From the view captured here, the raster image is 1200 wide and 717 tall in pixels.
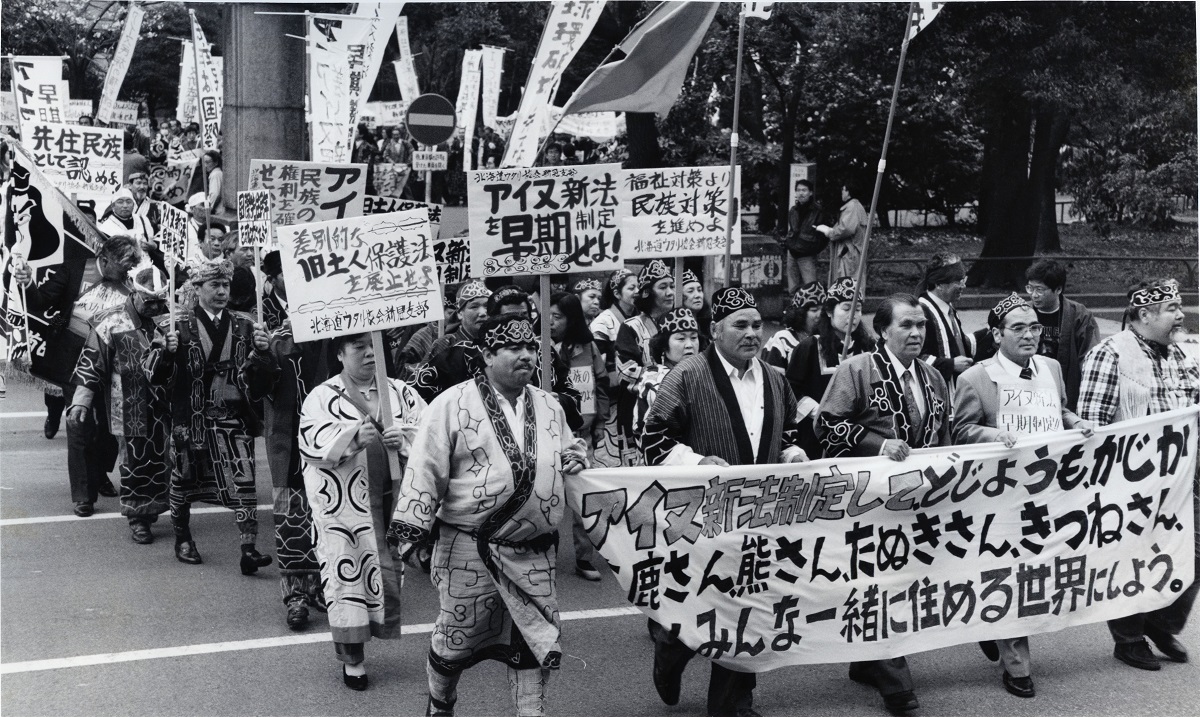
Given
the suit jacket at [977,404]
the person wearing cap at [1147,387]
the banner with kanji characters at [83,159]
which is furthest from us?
the banner with kanji characters at [83,159]

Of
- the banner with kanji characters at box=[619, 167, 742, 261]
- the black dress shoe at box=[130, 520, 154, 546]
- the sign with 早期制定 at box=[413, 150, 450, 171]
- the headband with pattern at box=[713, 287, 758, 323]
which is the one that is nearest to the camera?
Result: the headband with pattern at box=[713, 287, 758, 323]

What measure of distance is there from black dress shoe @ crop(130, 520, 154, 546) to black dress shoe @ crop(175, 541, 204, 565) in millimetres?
438

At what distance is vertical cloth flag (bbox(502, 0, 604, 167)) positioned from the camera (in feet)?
32.3

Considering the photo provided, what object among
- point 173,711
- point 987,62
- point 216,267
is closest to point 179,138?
point 987,62

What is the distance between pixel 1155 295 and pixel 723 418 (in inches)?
89.4

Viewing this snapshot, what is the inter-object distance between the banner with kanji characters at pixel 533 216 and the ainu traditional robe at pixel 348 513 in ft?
4.94

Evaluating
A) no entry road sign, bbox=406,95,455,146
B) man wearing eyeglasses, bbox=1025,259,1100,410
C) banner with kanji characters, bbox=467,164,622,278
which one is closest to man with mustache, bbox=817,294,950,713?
banner with kanji characters, bbox=467,164,622,278

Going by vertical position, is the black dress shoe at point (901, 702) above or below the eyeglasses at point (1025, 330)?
below

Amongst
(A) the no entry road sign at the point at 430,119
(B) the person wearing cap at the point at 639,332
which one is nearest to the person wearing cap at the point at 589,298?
(B) the person wearing cap at the point at 639,332

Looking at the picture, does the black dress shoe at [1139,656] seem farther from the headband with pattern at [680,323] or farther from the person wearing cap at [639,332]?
the person wearing cap at [639,332]

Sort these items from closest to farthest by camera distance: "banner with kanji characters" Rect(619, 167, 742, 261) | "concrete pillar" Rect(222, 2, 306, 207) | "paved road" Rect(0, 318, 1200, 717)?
"paved road" Rect(0, 318, 1200, 717) < "banner with kanji characters" Rect(619, 167, 742, 261) < "concrete pillar" Rect(222, 2, 306, 207)

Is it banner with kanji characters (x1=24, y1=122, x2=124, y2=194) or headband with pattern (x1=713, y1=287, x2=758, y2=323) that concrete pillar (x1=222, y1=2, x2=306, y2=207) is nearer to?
banner with kanji characters (x1=24, y1=122, x2=124, y2=194)

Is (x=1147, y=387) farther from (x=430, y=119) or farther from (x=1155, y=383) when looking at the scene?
(x=430, y=119)

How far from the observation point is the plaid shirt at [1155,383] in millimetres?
6230
